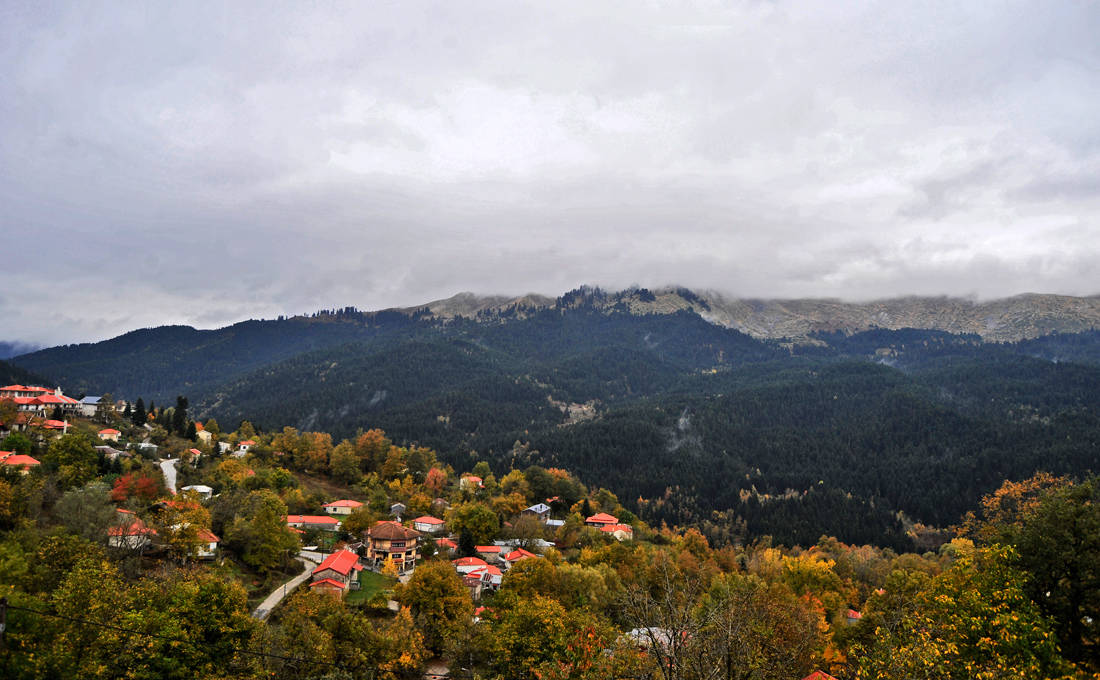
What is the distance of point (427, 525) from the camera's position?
83.8m

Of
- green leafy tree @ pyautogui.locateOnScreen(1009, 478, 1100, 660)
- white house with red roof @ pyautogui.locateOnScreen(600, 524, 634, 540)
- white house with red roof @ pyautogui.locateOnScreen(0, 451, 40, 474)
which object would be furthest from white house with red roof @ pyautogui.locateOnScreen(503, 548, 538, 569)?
green leafy tree @ pyautogui.locateOnScreen(1009, 478, 1100, 660)

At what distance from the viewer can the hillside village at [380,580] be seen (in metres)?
24.9

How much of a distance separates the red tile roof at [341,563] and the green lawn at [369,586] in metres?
2.12

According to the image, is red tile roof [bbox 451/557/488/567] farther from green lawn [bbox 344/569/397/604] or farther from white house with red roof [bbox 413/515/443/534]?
white house with red roof [bbox 413/515/443/534]

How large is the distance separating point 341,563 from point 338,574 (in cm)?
186

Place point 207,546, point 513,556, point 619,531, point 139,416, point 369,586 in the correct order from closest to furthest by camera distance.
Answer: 1. point 207,546
2. point 369,586
3. point 513,556
4. point 619,531
5. point 139,416

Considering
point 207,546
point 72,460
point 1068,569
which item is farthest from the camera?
point 72,460

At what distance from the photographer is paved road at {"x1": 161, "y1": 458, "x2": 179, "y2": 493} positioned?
69606 millimetres

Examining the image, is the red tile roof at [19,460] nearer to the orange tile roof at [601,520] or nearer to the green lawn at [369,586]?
the green lawn at [369,586]

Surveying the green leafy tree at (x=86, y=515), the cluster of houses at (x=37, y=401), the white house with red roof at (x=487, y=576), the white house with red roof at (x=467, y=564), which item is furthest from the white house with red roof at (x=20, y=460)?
the white house with red roof at (x=487, y=576)

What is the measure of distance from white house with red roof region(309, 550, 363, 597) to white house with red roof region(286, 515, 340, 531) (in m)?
18.3

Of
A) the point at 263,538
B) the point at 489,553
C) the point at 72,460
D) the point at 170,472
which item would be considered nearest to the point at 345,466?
the point at 170,472

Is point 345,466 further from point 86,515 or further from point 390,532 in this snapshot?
point 86,515

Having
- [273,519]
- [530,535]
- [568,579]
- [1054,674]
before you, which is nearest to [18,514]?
[273,519]
